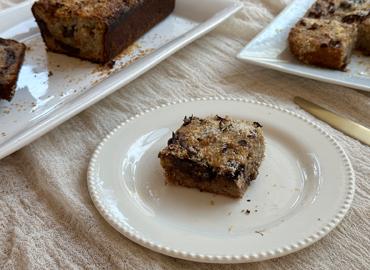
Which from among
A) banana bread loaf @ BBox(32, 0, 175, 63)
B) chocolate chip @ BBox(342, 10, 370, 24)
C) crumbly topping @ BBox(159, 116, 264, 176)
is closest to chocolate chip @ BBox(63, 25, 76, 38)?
banana bread loaf @ BBox(32, 0, 175, 63)

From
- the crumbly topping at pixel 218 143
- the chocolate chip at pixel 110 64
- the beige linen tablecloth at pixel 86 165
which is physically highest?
the crumbly topping at pixel 218 143

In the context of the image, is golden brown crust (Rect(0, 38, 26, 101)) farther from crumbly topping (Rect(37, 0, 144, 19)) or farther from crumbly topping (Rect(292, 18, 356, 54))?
crumbly topping (Rect(292, 18, 356, 54))

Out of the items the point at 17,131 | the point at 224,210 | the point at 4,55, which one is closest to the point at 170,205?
the point at 224,210

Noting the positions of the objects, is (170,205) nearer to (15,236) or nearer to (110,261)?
(110,261)

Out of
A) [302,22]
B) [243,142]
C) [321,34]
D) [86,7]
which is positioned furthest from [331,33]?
[86,7]

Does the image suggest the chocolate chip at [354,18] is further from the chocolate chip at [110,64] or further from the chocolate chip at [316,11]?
the chocolate chip at [110,64]

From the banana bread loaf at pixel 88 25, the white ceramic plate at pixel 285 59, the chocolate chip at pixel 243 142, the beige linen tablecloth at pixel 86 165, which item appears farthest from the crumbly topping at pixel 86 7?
the chocolate chip at pixel 243 142

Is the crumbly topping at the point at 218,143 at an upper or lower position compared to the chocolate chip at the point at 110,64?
upper

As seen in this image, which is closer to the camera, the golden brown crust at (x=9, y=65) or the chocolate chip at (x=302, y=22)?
the golden brown crust at (x=9, y=65)

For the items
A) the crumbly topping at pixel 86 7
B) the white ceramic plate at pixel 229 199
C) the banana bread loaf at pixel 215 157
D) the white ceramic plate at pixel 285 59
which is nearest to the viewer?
the white ceramic plate at pixel 229 199
